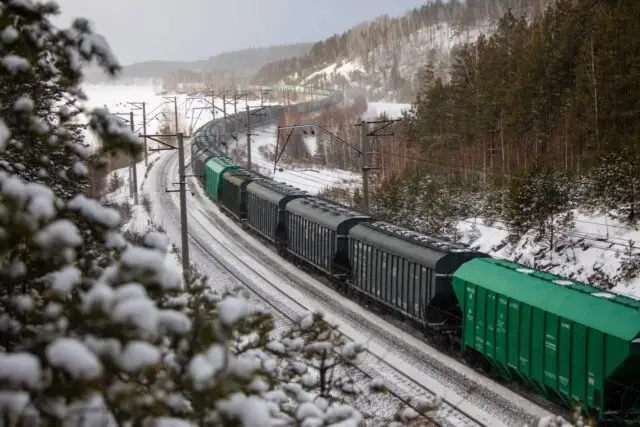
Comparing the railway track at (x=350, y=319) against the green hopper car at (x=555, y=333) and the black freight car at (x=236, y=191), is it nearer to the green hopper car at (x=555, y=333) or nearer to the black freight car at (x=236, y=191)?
the green hopper car at (x=555, y=333)

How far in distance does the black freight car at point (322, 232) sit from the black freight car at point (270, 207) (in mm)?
1011

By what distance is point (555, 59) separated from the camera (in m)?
47.4

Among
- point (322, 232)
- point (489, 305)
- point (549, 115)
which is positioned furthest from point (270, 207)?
point (549, 115)

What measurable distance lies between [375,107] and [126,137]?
14919 centimetres

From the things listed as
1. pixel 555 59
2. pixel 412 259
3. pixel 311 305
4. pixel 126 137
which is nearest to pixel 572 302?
pixel 412 259

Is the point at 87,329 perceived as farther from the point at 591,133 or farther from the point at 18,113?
the point at 591,133

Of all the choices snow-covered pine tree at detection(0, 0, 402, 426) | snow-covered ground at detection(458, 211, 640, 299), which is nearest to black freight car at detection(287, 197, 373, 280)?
snow-covered ground at detection(458, 211, 640, 299)

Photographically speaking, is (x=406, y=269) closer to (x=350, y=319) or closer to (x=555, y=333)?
(x=350, y=319)

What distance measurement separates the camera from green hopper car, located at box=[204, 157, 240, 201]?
51.4 meters

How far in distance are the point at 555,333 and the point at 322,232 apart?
15348mm

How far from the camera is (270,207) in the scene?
3731 centimetres

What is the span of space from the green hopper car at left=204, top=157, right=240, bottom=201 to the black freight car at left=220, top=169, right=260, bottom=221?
3.46 feet

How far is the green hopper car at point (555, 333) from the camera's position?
46.0 feet

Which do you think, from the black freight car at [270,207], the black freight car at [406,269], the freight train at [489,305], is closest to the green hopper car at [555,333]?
the freight train at [489,305]
